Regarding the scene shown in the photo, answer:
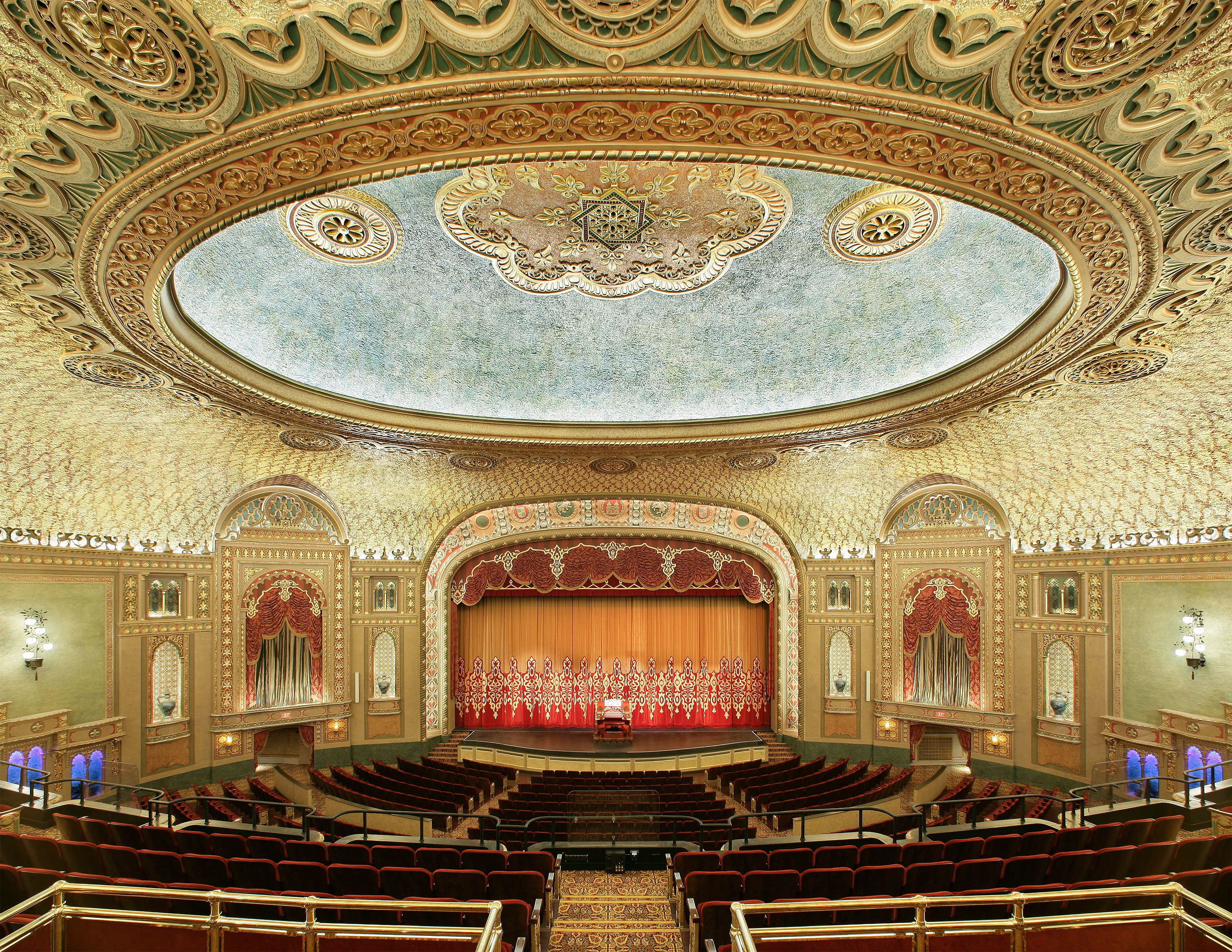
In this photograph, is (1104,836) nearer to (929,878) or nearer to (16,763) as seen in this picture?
(929,878)

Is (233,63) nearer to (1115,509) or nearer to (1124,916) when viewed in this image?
(1124,916)

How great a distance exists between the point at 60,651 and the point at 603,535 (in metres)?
13.2

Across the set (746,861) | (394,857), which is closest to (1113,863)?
(746,861)

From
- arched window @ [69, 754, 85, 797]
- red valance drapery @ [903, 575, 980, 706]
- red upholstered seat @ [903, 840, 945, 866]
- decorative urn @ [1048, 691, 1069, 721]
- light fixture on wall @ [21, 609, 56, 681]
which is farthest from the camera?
red valance drapery @ [903, 575, 980, 706]

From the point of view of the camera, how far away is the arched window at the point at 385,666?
18.6 meters

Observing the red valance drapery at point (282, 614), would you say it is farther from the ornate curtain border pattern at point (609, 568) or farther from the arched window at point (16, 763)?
the arched window at point (16, 763)

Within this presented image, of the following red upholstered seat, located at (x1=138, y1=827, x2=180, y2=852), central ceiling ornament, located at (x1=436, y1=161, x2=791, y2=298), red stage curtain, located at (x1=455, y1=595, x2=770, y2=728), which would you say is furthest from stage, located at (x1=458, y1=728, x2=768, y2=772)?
central ceiling ornament, located at (x1=436, y1=161, x2=791, y2=298)

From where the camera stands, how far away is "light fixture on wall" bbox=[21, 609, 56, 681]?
1284 centimetres

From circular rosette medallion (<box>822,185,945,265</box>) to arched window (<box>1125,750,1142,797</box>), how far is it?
11.9 meters

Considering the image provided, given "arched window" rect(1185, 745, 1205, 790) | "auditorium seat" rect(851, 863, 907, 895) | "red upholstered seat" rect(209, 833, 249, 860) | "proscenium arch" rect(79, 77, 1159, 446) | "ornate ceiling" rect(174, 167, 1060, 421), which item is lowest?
"arched window" rect(1185, 745, 1205, 790)

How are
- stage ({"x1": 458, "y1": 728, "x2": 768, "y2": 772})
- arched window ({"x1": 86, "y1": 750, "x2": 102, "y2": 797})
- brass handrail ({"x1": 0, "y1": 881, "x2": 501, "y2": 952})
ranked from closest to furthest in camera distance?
brass handrail ({"x1": 0, "y1": 881, "x2": 501, "y2": 952}) → arched window ({"x1": 86, "y1": 750, "x2": 102, "y2": 797}) → stage ({"x1": 458, "y1": 728, "x2": 768, "y2": 772})

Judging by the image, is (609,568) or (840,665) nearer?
(840,665)

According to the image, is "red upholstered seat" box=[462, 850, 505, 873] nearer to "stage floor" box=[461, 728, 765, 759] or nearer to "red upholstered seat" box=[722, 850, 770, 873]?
"red upholstered seat" box=[722, 850, 770, 873]

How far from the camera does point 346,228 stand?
10.4m
